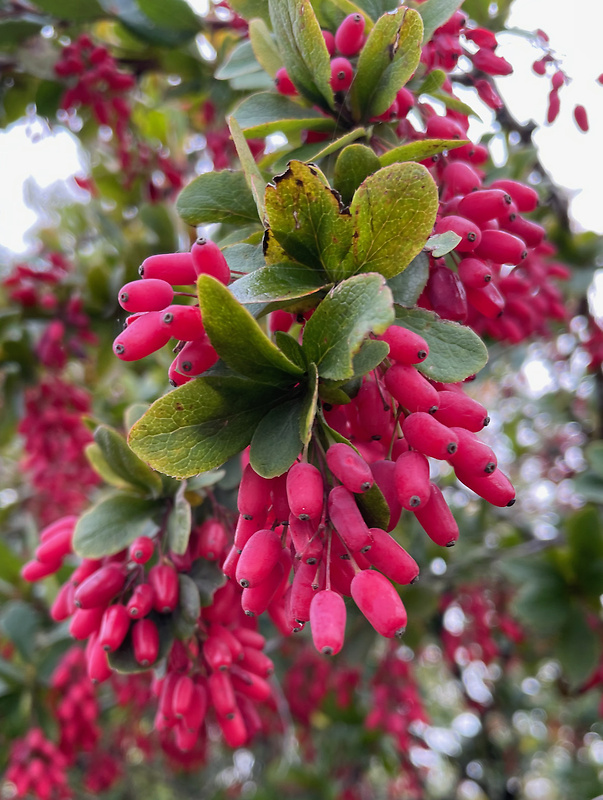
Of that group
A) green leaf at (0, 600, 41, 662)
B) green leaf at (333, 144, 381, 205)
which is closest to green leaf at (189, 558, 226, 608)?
green leaf at (333, 144, 381, 205)

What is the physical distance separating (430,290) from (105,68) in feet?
5.85

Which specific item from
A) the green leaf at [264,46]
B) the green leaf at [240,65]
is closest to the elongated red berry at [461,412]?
the green leaf at [264,46]

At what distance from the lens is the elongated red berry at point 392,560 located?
26.4 inches

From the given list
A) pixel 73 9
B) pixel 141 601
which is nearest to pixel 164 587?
pixel 141 601

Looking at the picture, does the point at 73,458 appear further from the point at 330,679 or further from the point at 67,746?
the point at 330,679

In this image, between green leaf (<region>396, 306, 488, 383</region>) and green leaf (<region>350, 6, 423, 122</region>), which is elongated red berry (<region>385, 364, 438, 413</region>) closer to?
green leaf (<region>396, 306, 488, 383</region>)

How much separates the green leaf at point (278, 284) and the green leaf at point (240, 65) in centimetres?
67

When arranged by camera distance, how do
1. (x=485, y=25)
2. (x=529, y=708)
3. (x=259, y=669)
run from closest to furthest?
(x=259, y=669) < (x=485, y=25) < (x=529, y=708)

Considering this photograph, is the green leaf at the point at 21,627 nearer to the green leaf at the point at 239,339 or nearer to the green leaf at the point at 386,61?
the green leaf at the point at 239,339

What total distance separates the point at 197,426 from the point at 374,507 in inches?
8.7

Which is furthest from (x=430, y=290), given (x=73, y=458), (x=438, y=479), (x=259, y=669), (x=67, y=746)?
(x=438, y=479)

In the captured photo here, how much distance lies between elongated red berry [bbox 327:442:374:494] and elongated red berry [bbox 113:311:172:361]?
0.74 ft

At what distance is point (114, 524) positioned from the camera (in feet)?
3.76

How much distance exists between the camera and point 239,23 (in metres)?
1.84
